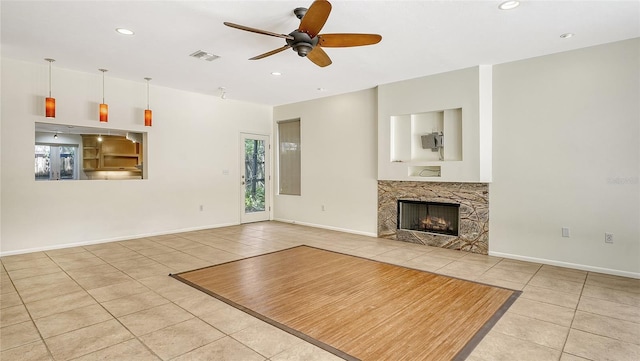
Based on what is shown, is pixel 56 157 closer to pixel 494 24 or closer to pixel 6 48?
pixel 6 48

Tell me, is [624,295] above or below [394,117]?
below

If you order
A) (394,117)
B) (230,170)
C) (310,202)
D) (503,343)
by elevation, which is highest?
(394,117)

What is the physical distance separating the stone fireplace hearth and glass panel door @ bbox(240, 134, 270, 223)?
3.26 meters

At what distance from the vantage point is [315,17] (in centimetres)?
294

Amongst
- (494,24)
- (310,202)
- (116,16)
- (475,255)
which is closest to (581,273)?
(475,255)

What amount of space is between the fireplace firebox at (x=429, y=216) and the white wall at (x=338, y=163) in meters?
0.58

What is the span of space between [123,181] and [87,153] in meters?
0.73

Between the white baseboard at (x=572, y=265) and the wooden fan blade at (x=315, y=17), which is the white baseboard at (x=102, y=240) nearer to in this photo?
the wooden fan blade at (x=315, y=17)

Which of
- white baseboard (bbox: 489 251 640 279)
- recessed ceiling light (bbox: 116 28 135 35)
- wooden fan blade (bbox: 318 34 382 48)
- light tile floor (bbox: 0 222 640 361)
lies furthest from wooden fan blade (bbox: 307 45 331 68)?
white baseboard (bbox: 489 251 640 279)

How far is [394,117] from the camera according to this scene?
245 inches

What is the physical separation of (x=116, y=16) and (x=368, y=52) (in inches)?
118

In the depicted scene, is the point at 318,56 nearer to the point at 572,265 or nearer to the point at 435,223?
the point at 435,223

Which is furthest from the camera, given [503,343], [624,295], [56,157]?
[56,157]

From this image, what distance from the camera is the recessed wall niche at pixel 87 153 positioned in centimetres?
532
